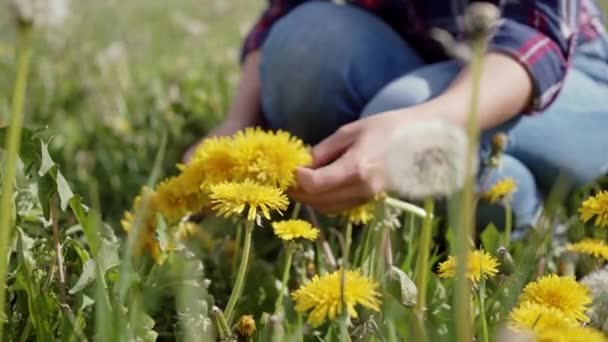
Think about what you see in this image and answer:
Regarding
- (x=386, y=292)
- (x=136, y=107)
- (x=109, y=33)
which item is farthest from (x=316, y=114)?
(x=109, y=33)

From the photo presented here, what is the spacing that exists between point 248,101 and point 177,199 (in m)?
0.55

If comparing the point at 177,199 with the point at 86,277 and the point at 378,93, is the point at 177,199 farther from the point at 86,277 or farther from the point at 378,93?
the point at 378,93

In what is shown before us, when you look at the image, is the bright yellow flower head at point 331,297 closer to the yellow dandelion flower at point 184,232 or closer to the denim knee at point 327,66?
the yellow dandelion flower at point 184,232

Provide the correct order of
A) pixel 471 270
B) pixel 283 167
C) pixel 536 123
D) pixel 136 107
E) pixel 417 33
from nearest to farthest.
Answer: pixel 471 270 → pixel 283 167 → pixel 536 123 → pixel 417 33 → pixel 136 107

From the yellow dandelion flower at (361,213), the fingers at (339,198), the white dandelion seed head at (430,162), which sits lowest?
the yellow dandelion flower at (361,213)

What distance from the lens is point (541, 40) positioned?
111 centimetres

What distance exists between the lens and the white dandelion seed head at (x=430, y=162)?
Answer: 469 millimetres

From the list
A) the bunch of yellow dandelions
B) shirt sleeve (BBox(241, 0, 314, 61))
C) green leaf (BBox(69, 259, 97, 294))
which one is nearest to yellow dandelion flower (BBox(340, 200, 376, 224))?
the bunch of yellow dandelions

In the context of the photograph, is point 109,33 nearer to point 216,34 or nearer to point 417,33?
point 216,34

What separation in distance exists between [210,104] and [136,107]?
26 centimetres

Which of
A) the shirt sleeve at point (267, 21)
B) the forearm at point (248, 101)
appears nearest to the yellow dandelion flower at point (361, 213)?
the forearm at point (248, 101)

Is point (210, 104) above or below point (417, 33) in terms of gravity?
below

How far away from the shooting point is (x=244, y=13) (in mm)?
3684

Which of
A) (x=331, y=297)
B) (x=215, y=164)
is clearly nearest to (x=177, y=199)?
(x=215, y=164)
